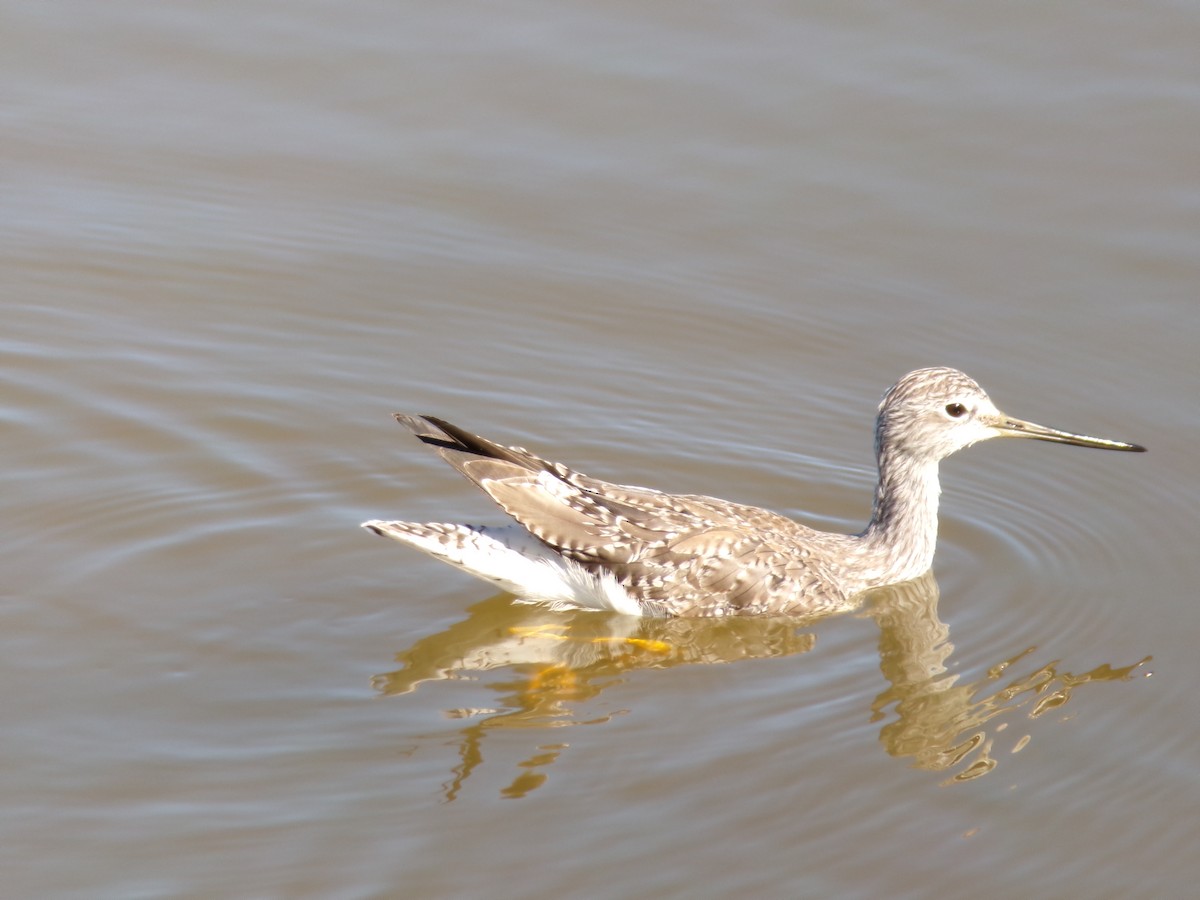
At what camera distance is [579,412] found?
11.7 metres

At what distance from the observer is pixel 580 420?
11.7 meters

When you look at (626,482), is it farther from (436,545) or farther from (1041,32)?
(1041,32)

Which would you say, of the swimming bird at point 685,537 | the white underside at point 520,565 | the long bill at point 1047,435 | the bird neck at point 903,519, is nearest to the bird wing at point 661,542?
the swimming bird at point 685,537

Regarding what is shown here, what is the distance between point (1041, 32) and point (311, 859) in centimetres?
1053

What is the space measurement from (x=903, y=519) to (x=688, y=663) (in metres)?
1.78

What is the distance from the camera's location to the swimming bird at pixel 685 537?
31.9 ft

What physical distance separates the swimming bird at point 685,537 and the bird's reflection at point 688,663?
5.7 inches

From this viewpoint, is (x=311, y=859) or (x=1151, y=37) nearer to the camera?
(x=311, y=859)

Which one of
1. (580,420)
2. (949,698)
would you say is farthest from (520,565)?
(949,698)

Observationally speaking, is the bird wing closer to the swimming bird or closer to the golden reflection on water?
the swimming bird

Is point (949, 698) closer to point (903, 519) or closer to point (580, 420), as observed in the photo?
point (903, 519)

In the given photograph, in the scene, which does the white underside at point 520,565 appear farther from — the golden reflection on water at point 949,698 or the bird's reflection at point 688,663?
the golden reflection on water at point 949,698

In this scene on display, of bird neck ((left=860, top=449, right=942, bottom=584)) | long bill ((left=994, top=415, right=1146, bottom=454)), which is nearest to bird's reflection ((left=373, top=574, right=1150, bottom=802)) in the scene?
bird neck ((left=860, top=449, right=942, bottom=584))

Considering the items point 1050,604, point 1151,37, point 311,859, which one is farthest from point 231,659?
point 1151,37
